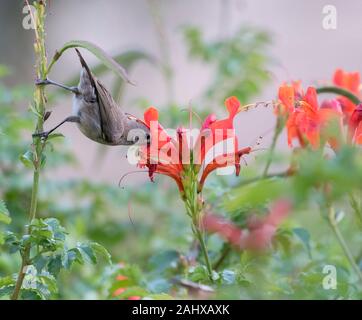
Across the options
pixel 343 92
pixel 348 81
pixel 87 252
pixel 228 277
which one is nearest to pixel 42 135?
pixel 87 252

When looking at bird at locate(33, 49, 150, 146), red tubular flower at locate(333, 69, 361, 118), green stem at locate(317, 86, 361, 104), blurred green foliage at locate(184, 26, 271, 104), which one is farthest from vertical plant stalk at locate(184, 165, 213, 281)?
blurred green foliage at locate(184, 26, 271, 104)

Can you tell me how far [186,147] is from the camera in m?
1.58

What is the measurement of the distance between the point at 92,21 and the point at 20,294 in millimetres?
6554

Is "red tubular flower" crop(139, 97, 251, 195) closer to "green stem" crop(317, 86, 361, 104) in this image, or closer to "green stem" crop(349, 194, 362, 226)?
"green stem" crop(349, 194, 362, 226)

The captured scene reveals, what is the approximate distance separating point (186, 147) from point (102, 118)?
0.28 m

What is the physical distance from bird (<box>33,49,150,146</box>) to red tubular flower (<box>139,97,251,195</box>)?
155 mm

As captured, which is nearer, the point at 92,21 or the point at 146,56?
the point at 146,56

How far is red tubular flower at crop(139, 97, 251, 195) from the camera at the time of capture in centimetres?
157

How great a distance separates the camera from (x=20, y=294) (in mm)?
1542

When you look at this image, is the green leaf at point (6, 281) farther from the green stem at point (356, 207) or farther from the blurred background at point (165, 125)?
the green stem at point (356, 207)

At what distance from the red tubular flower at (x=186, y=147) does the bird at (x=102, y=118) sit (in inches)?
6.1

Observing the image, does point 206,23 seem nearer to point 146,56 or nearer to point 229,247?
point 146,56

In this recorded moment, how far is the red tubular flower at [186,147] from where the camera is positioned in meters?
1.57
